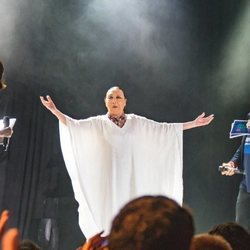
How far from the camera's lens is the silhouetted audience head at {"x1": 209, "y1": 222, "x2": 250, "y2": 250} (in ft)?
5.36

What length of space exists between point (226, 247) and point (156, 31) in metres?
4.75

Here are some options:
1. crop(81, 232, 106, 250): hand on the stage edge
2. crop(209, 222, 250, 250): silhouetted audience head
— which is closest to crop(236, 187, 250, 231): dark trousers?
crop(209, 222, 250, 250): silhouetted audience head

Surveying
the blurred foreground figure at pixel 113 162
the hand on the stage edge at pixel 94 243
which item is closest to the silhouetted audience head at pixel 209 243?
the hand on the stage edge at pixel 94 243

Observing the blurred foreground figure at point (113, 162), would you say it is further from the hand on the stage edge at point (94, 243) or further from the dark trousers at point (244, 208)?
the hand on the stage edge at point (94, 243)

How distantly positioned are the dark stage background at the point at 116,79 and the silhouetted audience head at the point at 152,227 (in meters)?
4.40

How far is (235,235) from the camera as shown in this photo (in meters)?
1.68

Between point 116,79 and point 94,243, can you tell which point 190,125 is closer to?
point 116,79

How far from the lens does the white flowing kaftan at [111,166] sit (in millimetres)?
4594

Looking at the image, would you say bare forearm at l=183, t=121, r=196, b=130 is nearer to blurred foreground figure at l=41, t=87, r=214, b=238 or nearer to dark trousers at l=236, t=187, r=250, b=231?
blurred foreground figure at l=41, t=87, r=214, b=238

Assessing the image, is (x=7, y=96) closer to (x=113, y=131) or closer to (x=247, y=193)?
(x=113, y=131)

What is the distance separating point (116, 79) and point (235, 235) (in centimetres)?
416

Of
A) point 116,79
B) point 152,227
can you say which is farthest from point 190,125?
point 152,227

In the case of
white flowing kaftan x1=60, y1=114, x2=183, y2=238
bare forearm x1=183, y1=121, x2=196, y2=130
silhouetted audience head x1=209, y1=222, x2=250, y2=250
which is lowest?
silhouetted audience head x1=209, y1=222, x2=250, y2=250

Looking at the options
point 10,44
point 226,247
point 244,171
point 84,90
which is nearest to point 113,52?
point 84,90
